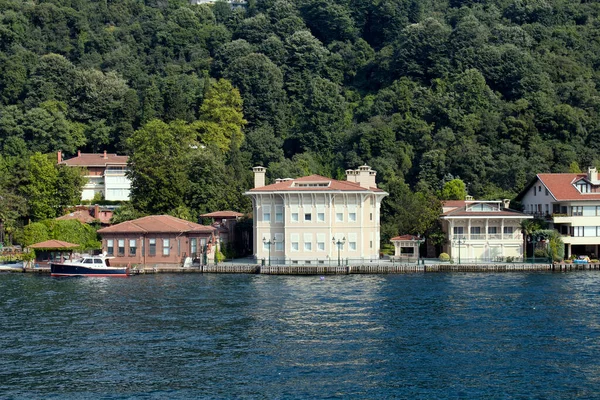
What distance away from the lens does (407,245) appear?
79875 millimetres

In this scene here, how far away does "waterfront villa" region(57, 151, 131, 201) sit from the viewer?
105 meters

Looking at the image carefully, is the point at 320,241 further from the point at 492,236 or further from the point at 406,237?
the point at 492,236

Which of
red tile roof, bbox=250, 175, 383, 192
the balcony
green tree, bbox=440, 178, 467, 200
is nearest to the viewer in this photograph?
red tile roof, bbox=250, 175, 383, 192

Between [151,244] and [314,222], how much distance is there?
14.2 metres

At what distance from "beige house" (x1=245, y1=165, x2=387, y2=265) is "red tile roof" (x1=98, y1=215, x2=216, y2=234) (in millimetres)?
5625

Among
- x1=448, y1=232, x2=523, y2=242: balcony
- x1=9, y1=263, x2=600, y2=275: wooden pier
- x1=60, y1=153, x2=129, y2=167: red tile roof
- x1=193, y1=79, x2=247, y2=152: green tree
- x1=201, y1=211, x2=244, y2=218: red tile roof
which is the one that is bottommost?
x1=9, y1=263, x2=600, y2=275: wooden pier

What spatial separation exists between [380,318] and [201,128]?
6701cm

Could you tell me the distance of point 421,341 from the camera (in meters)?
42.8

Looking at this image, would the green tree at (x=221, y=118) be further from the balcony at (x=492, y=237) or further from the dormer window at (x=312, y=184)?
the balcony at (x=492, y=237)

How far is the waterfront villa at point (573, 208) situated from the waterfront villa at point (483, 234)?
347 centimetres

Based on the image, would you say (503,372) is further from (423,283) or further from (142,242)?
(142,242)

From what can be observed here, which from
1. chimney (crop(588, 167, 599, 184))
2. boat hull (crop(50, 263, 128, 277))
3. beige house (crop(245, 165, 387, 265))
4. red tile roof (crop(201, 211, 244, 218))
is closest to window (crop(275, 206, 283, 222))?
beige house (crop(245, 165, 387, 265))

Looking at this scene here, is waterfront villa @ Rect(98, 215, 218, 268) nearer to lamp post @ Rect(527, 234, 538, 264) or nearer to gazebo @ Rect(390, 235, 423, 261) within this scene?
gazebo @ Rect(390, 235, 423, 261)

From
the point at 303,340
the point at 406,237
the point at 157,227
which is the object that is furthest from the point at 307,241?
the point at 303,340
